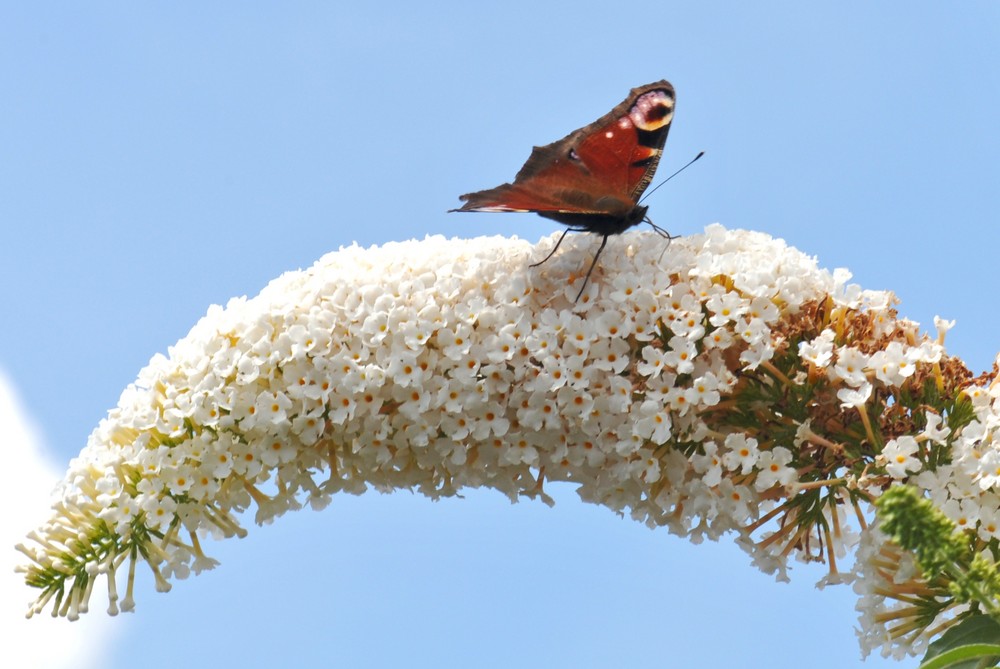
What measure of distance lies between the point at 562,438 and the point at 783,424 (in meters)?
0.71

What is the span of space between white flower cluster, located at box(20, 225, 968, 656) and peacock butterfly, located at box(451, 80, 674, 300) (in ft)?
0.42

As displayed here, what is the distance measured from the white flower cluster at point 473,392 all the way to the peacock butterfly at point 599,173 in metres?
0.13

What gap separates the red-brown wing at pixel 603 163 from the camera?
348 cm

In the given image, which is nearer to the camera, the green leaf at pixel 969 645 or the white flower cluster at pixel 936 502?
the green leaf at pixel 969 645

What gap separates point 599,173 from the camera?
143 inches

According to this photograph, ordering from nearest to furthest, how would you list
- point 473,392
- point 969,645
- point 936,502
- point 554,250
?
1. point 969,645
2. point 936,502
3. point 473,392
4. point 554,250

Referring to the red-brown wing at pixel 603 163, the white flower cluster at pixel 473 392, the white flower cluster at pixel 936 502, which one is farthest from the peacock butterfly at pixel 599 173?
the white flower cluster at pixel 936 502

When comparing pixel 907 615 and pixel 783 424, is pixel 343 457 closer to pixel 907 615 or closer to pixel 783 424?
pixel 783 424

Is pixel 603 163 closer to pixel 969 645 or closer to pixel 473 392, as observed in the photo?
pixel 473 392

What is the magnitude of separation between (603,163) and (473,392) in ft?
3.20

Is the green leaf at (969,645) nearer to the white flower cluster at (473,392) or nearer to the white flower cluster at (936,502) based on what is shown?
the white flower cluster at (936,502)

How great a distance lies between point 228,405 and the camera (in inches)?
135

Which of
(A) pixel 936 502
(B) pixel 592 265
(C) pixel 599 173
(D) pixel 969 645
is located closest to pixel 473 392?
(B) pixel 592 265

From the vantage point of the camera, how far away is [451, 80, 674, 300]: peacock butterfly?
3.46m
